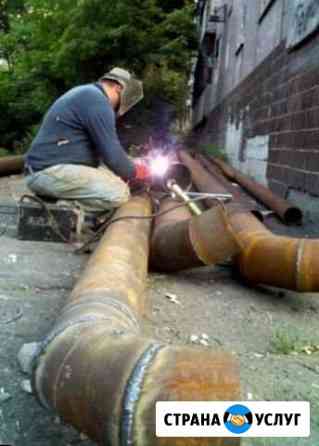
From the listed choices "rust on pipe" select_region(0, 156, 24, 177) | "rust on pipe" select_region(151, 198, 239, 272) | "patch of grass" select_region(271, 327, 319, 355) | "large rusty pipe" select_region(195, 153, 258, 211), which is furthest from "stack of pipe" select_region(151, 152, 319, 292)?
"rust on pipe" select_region(0, 156, 24, 177)

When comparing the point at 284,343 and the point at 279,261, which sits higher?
the point at 279,261

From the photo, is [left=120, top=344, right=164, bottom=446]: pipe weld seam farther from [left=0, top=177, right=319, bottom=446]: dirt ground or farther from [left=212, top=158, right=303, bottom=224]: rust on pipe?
[left=212, top=158, right=303, bottom=224]: rust on pipe

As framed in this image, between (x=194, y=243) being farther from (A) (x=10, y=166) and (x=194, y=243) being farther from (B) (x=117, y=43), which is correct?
(B) (x=117, y=43)

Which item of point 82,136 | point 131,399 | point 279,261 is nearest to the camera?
point 131,399

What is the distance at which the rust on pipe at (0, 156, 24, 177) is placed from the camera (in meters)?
9.59

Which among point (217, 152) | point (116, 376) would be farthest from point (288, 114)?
point (217, 152)

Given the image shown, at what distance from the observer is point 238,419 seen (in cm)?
164

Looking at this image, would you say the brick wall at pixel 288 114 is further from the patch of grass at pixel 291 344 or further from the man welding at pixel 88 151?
the patch of grass at pixel 291 344

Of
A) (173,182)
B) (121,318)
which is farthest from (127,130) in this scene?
(121,318)

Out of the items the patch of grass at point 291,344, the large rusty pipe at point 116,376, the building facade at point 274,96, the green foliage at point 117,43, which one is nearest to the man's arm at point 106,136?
the building facade at point 274,96

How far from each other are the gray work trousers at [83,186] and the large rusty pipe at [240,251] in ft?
3.27

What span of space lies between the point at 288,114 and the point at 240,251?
133 inches

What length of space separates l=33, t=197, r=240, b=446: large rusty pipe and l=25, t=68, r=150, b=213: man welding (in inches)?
106

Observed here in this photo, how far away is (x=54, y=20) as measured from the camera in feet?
60.8
